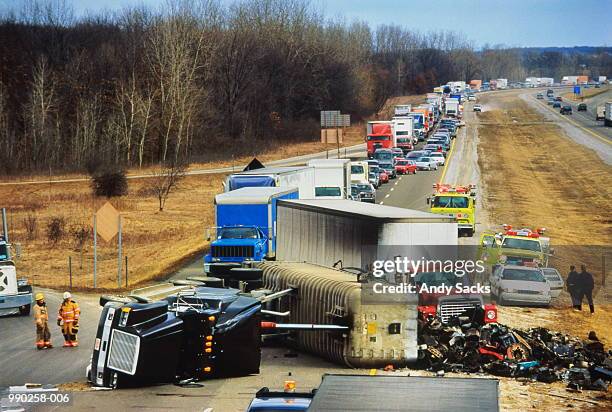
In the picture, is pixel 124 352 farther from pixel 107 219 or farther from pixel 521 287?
pixel 107 219

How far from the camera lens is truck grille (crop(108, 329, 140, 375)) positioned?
19672 mm

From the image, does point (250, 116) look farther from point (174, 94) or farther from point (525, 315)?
point (525, 315)

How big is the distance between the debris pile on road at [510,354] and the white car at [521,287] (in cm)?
540

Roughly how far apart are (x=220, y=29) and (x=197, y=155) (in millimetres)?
42510

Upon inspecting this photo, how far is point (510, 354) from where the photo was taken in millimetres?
22406

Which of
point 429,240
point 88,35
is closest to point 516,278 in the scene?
point 429,240

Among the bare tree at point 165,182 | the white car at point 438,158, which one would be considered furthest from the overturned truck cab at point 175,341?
the white car at point 438,158

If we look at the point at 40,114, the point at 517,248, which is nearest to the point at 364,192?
the point at 517,248

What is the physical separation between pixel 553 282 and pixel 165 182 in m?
48.4

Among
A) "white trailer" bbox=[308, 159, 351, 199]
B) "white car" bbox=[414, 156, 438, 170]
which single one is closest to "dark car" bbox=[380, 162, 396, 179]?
Answer: "white car" bbox=[414, 156, 438, 170]

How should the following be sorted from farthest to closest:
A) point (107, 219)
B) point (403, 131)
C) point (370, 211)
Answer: point (403, 131) → point (107, 219) → point (370, 211)

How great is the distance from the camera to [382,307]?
21656 millimetres

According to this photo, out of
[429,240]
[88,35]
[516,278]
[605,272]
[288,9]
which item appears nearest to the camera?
[429,240]

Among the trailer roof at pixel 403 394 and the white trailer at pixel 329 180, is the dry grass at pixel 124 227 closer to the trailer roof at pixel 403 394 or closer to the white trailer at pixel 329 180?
the white trailer at pixel 329 180
